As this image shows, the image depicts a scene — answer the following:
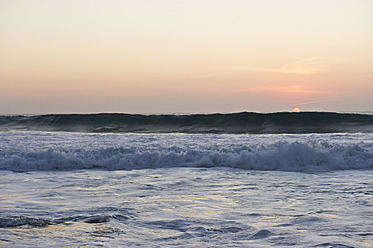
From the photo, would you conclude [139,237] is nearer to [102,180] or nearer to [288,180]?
[102,180]

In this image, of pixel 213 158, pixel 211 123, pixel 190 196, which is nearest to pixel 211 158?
pixel 213 158

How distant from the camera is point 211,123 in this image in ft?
82.0

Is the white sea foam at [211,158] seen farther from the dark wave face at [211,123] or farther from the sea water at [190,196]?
the dark wave face at [211,123]

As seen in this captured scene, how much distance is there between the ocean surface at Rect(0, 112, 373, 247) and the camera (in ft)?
11.6

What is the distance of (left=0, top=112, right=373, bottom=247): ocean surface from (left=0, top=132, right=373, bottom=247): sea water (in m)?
0.01

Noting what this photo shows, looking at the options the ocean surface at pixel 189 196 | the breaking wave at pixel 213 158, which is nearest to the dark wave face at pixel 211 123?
the breaking wave at pixel 213 158

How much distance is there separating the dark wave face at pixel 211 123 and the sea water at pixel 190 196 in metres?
12.5

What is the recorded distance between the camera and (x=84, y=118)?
28328 millimetres

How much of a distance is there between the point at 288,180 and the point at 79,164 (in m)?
4.85

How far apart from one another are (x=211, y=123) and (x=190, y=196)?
19.6 metres

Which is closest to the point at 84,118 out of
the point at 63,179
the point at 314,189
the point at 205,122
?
the point at 205,122

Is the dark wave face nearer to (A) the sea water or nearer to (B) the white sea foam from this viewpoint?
(B) the white sea foam

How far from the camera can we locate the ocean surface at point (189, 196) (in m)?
3.53

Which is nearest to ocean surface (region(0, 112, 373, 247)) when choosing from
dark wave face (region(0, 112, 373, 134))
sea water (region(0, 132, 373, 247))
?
sea water (region(0, 132, 373, 247))
